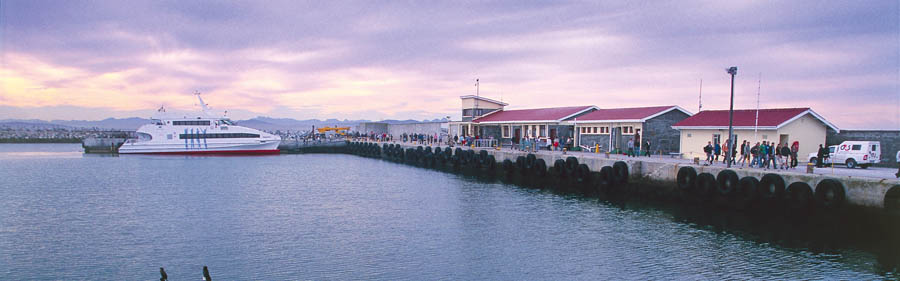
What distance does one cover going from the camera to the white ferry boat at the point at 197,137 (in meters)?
64.8

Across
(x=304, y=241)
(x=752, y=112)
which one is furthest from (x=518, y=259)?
(x=752, y=112)

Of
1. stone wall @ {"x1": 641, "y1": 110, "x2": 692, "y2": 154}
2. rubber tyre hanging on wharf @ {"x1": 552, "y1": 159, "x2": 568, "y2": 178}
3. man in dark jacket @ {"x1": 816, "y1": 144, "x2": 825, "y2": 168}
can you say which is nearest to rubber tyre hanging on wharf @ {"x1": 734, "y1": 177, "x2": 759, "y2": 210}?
man in dark jacket @ {"x1": 816, "y1": 144, "x2": 825, "y2": 168}

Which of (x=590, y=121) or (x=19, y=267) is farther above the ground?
(x=590, y=121)

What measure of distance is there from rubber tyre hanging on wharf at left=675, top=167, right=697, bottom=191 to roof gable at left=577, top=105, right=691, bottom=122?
40.5 feet

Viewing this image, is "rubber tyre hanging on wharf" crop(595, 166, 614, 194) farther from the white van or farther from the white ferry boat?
the white ferry boat

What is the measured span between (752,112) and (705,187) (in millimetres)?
11473

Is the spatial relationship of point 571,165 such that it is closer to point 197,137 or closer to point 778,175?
point 778,175

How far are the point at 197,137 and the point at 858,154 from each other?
64744mm

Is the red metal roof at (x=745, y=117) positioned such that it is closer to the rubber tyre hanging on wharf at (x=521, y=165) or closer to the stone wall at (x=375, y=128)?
the rubber tyre hanging on wharf at (x=521, y=165)

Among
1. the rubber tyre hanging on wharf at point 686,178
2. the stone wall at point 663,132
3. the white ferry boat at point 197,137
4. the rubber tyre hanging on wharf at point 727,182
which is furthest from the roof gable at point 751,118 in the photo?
the white ferry boat at point 197,137

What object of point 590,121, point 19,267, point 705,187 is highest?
point 590,121

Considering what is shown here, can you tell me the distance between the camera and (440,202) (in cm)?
2509

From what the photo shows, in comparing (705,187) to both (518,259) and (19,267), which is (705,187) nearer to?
(518,259)

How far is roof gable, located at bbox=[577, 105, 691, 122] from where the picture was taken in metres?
36.2
